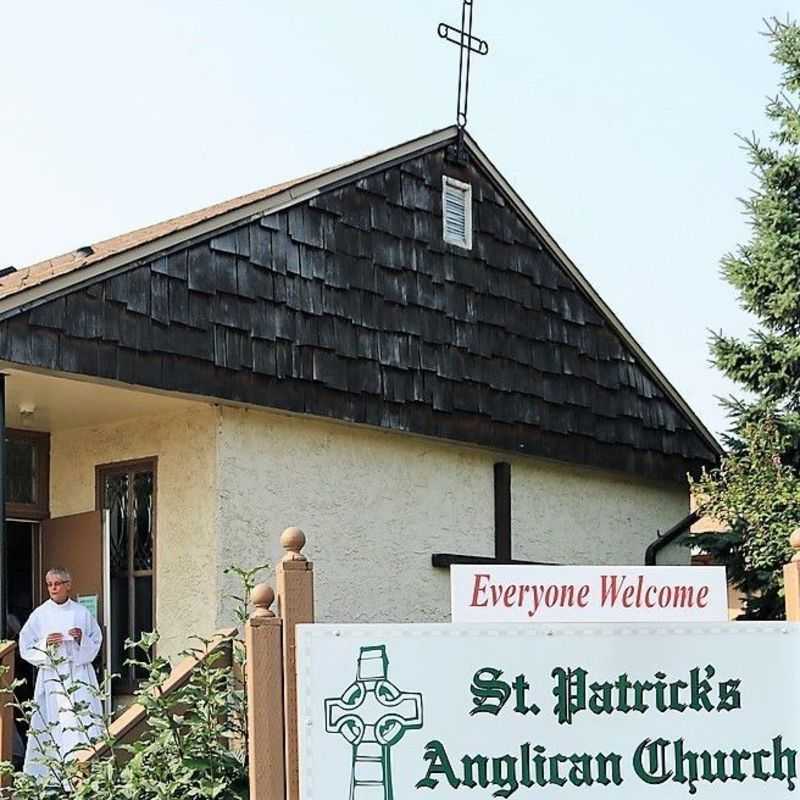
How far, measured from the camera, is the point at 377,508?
40.2 ft

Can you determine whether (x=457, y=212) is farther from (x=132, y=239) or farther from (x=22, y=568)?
(x=22, y=568)

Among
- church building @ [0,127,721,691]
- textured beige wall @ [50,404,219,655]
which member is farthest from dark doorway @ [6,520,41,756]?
textured beige wall @ [50,404,219,655]

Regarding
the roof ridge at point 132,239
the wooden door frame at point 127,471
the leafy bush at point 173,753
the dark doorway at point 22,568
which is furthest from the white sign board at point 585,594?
the dark doorway at point 22,568

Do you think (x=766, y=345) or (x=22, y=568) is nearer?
(x=22, y=568)

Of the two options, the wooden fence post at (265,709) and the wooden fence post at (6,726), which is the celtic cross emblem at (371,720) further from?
the wooden fence post at (6,726)

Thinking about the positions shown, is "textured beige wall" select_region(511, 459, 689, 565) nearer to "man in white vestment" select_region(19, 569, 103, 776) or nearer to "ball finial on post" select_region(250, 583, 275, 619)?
"man in white vestment" select_region(19, 569, 103, 776)

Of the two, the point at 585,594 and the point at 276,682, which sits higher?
the point at 585,594

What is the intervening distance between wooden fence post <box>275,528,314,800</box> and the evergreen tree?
7.45m

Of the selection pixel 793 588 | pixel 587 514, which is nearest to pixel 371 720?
pixel 793 588

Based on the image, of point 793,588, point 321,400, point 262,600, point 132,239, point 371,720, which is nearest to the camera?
point 371,720

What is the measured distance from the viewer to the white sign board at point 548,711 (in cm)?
653

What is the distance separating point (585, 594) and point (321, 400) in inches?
194

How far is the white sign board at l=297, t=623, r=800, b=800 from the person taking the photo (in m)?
6.53

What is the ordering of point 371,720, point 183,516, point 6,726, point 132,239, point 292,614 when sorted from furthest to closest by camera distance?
point 132,239 < point 183,516 < point 6,726 < point 292,614 < point 371,720
